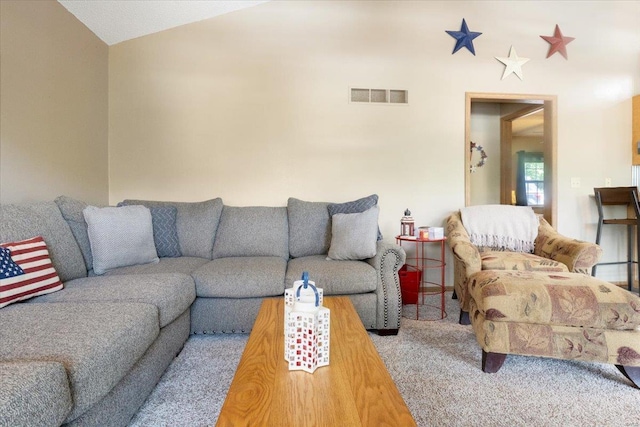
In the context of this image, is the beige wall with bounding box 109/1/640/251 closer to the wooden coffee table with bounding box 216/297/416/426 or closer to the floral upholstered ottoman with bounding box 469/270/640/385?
the floral upholstered ottoman with bounding box 469/270/640/385

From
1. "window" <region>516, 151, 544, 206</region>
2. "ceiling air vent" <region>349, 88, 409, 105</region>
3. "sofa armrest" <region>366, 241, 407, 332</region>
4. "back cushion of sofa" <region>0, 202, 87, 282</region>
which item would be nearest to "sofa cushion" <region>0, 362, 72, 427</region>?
"back cushion of sofa" <region>0, 202, 87, 282</region>

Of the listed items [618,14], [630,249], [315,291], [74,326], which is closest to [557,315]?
[315,291]

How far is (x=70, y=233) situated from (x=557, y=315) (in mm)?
2873

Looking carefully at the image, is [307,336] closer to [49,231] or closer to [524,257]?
[49,231]

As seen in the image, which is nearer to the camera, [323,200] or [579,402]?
[579,402]

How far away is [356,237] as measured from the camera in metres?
2.39

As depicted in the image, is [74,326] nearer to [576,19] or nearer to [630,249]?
[630,249]

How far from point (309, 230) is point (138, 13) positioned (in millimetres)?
2428

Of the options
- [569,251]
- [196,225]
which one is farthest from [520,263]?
[196,225]

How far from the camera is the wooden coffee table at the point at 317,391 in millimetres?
793

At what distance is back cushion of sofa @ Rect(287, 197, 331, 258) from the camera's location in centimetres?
275

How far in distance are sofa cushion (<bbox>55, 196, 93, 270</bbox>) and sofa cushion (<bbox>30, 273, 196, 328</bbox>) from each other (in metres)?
0.30

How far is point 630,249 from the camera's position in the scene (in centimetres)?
339

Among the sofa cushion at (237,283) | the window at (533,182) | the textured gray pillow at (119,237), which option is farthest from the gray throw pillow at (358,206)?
the window at (533,182)
